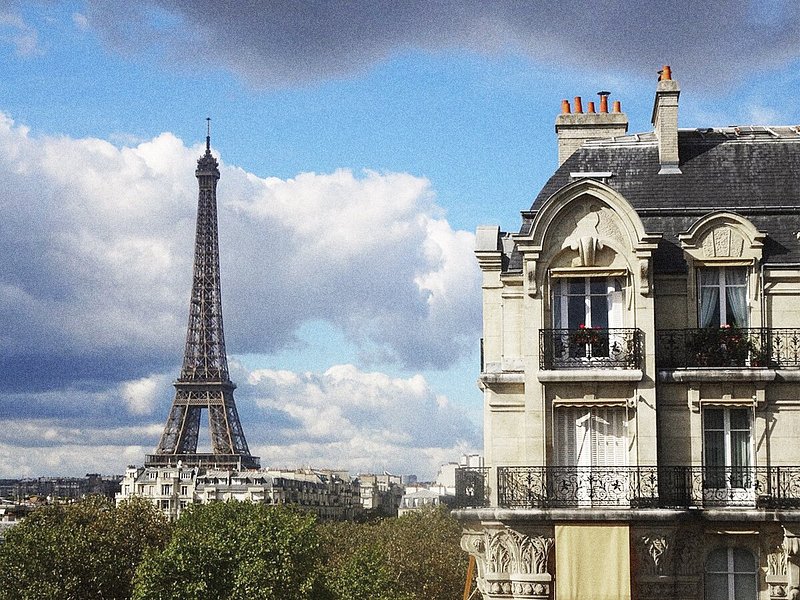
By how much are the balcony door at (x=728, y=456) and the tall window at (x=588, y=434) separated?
1.78 metres

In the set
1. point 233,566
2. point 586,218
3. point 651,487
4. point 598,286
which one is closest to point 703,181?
point 586,218

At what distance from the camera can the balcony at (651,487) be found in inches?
1056

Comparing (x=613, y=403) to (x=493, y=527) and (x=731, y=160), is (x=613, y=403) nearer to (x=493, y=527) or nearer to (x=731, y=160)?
(x=493, y=527)

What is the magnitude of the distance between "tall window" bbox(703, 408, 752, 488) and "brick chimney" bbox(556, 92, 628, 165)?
7852 mm

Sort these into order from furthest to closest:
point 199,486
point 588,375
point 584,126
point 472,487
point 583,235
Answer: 1. point 199,486
2. point 584,126
3. point 472,487
4. point 583,235
5. point 588,375

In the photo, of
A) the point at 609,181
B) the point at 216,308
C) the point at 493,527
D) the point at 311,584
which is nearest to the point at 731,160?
the point at 609,181

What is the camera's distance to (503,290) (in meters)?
28.7

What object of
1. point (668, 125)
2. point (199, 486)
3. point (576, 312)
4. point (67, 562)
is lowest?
point (67, 562)

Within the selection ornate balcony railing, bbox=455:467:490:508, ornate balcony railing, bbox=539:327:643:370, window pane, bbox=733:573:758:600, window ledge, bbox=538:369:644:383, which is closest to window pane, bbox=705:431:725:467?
window ledge, bbox=538:369:644:383

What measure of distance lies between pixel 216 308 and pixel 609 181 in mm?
143352

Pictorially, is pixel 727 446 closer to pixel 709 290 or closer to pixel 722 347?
pixel 722 347

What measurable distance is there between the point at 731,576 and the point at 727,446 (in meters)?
2.58

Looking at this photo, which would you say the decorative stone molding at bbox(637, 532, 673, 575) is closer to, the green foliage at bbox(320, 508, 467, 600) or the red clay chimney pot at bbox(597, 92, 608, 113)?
the green foliage at bbox(320, 508, 467, 600)

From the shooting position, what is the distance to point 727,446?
27.4 meters
